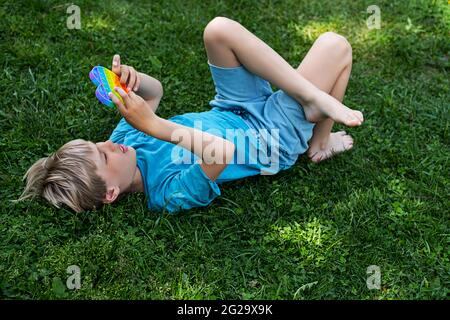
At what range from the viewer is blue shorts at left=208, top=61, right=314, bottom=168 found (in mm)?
2873

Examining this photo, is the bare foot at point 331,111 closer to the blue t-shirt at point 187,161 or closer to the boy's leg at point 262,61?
the boy's leg at point 262,61

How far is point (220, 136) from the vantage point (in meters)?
2.79

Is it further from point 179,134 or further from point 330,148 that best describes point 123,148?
point 330,148

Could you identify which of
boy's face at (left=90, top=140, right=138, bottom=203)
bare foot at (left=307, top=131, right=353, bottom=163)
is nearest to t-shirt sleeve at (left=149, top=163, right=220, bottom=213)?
boy's face at (left=90, top=140, right=138, bottom=203)

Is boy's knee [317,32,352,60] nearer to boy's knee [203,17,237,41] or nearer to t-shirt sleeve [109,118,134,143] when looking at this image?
boy's knee [203,17,237,41]

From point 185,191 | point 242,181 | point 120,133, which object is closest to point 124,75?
point 120,133

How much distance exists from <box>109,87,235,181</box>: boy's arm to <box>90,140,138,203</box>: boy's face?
11.5 inches

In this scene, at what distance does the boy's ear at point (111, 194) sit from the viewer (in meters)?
2.68

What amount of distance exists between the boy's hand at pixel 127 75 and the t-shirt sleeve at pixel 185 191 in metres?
0.47

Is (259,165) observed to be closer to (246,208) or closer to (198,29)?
(246,208)

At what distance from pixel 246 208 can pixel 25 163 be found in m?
1.12

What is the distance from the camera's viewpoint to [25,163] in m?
2.96
